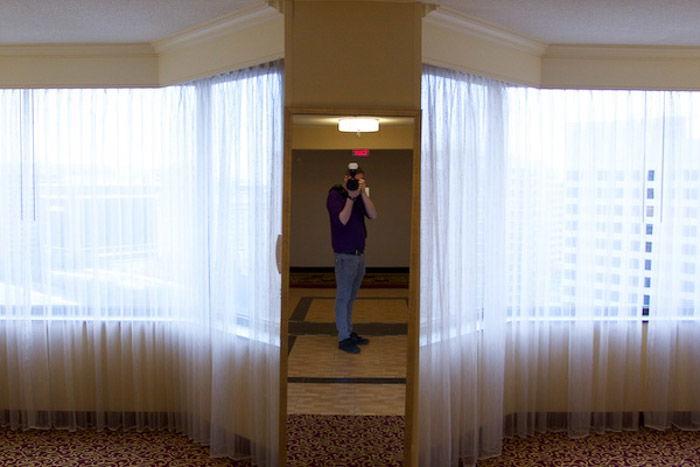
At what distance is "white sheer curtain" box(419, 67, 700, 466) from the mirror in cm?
96

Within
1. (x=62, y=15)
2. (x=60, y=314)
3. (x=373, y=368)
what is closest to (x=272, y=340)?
(x=373, y=368)

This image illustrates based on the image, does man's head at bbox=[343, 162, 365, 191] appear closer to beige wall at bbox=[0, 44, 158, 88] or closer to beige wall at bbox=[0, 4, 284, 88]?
beige wall at bbox=[0, 4, 284, 88]

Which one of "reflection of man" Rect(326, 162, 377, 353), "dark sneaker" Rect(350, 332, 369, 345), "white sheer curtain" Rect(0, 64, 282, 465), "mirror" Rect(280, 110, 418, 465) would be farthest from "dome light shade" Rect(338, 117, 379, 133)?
"white sheer curtain" Rect(0, 64, 282, 465)

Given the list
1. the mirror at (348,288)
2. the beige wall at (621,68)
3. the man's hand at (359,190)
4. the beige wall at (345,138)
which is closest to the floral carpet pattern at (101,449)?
the mirror at (348,288)

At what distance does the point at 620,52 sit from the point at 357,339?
280 cm

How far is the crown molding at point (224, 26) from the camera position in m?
3.82

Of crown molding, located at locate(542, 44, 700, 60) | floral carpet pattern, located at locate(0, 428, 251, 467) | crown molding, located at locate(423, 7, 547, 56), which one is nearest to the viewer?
crown molding, located at locate(423, 7, 547, 56)

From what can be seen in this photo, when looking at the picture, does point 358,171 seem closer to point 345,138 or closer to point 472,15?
point 345,138

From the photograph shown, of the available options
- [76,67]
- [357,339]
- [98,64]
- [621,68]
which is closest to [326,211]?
[357,339]

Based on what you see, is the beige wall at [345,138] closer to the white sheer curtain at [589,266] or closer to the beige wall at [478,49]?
the beige wall at [478,49]

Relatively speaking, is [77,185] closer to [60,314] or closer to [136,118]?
[136,118]

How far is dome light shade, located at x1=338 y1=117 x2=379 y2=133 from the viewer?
11.9 ft

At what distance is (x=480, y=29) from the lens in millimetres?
4125

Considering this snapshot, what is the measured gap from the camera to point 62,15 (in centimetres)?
392
